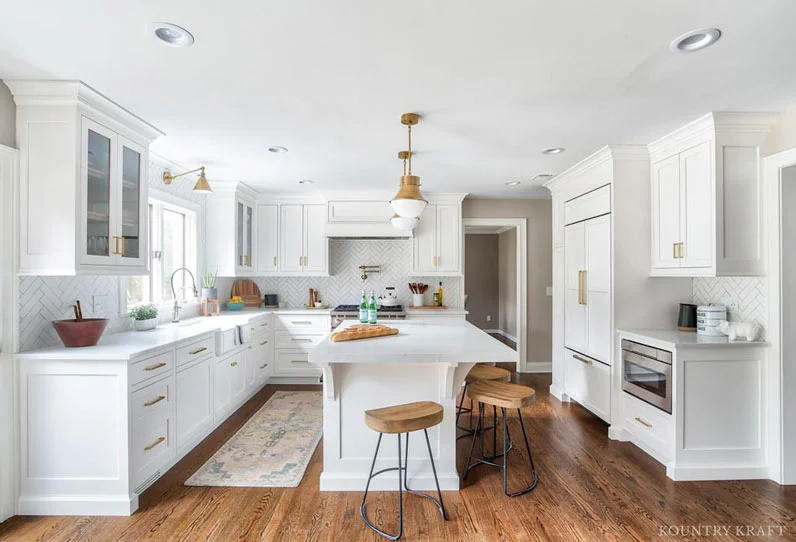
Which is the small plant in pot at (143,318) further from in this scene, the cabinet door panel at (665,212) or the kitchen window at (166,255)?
the cabinet door panel at (665,212)

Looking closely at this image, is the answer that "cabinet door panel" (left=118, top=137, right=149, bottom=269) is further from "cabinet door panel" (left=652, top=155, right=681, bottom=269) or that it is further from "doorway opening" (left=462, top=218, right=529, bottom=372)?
"doorway opening" (left=462, top=218, right=529, bottom=372)

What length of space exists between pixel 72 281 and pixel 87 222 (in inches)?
23.0

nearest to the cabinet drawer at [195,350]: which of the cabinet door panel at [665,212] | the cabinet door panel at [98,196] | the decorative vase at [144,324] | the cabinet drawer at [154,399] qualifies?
the cabinet drawer at [154,399]

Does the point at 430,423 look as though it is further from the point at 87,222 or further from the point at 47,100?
A: the point at 47,100

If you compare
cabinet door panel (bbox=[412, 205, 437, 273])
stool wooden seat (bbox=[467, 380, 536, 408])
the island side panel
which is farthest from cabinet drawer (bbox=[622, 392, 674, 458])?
cabinet door panel (bbox=[412, 205, 437, 273])

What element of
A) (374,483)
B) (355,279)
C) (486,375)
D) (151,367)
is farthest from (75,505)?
(355,279)

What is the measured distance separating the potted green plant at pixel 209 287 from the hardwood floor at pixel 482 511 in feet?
6.28

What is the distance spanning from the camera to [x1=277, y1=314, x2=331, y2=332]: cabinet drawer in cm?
502

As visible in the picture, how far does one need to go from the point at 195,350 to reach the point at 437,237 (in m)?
3.08

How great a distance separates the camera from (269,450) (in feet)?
10.4

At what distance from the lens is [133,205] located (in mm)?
2795

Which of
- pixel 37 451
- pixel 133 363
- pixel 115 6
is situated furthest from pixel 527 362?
pixel 115 6

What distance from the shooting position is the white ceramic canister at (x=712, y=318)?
298cm

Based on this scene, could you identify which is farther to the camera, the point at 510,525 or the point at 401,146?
the point at 401,146
